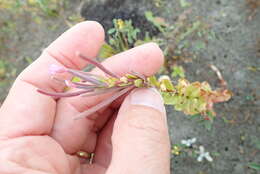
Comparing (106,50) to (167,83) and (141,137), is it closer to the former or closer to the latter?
(167,83)

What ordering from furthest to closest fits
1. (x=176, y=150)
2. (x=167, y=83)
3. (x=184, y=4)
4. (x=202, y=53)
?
(x=184, y=4)
(x=202, y=53)
(x=176, y=150)
(x=167, y=83)

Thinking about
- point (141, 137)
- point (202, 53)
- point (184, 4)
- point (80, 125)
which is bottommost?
point (202, 53)

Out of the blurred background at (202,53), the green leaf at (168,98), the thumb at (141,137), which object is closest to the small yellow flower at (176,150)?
the blurred background at (202,53)

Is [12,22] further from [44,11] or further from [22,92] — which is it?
[22,92]

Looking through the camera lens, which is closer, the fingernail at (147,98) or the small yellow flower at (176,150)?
the fingernail at (147,98)

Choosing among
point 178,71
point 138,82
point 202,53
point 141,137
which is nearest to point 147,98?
point 138,82

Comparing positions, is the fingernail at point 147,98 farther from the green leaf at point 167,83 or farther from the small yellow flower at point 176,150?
the small yellow flower at point 176,150

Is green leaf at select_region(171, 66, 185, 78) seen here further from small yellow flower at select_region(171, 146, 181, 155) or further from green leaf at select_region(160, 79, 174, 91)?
green leaf at select_region(160, 79, 174, 91)
